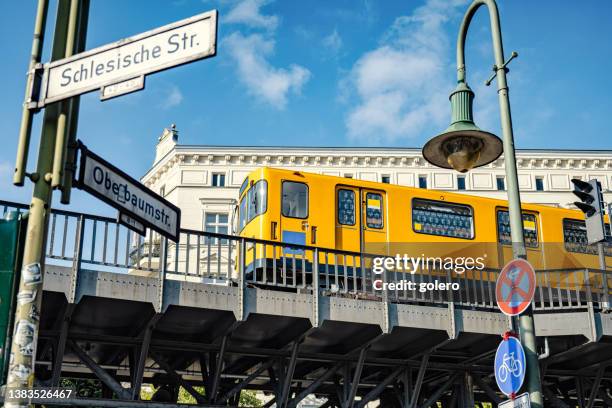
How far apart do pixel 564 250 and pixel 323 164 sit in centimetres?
Answer: 3527

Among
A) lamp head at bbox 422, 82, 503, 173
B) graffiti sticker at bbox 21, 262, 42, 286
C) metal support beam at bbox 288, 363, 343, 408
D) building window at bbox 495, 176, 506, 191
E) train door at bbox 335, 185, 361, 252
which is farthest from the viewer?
building window at bbox 495, 176, 506, 191

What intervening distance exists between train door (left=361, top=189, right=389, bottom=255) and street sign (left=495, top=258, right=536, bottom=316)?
31.3ft

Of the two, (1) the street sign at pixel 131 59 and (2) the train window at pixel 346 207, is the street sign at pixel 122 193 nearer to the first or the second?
(1) the street sign at pixel 131 59

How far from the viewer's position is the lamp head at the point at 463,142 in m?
10.4

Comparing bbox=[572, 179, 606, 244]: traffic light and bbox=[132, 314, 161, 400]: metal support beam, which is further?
bbox=[132, 314, 161, 400]: metal support beam

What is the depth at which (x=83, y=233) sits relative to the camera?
12.5 m

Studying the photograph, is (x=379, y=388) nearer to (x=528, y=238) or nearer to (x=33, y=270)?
(x=528, y=238)

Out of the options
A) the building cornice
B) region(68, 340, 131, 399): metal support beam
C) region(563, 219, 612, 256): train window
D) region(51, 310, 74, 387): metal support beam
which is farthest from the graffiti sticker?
the building cornice

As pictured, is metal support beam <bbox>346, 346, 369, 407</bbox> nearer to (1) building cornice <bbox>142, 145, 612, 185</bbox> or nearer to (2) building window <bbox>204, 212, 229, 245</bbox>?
(2) building window <bbox>204, 212, 229, 245</bbox>

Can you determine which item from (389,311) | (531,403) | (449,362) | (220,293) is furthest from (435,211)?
(531,403)

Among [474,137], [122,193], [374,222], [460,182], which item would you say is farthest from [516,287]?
[460,182]

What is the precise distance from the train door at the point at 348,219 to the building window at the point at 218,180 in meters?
36.3

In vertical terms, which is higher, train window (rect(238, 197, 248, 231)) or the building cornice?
the building cornice

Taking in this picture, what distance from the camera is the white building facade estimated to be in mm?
54094
